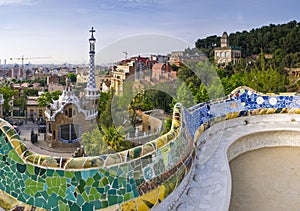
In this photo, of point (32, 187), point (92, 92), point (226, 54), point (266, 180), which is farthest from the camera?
point (226, 54)

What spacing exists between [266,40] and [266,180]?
2996 cm

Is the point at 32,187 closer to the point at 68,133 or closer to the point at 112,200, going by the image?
the point at 112,200

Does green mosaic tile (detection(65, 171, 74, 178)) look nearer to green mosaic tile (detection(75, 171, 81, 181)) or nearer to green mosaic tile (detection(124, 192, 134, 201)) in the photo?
green mosaic tile (detection(75, 171, 81, 181))

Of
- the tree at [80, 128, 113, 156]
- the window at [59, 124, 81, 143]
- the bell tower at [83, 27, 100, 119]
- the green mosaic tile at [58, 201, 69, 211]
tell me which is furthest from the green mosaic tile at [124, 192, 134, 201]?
the window at [59, 124, 81, 143]

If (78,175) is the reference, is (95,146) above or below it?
below

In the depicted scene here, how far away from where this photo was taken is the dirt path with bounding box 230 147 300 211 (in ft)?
10.7

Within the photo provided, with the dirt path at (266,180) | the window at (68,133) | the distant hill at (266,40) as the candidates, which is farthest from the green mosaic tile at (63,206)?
the distant hill at (266,40)

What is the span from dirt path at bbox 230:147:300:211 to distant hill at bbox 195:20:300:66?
883 inches

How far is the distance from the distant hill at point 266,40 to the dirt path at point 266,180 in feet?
73.6

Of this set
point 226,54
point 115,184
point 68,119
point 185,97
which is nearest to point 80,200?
point 115,184

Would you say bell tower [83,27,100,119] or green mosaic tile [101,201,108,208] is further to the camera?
bell tower [83,27,100,119]

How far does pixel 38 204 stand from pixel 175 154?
1.19 metres

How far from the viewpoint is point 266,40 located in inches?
1216

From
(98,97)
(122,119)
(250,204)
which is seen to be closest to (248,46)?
(98,97)
